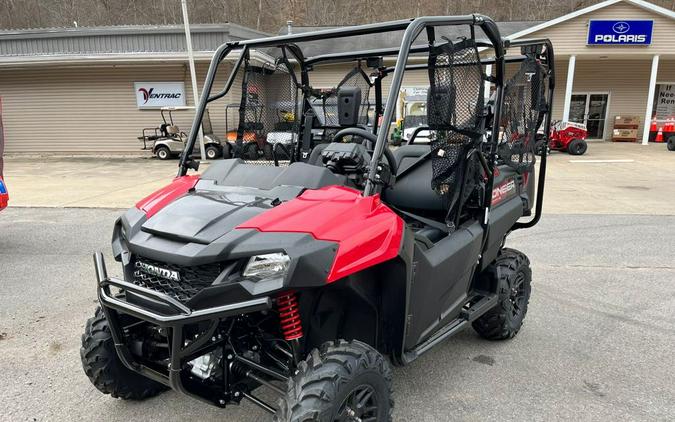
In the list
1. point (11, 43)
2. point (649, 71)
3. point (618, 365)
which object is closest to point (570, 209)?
point (618, 365)

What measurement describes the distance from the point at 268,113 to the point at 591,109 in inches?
836

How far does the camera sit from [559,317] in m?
3.88

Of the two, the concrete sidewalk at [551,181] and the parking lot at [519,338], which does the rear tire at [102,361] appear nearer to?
the parking lot at [519,338]

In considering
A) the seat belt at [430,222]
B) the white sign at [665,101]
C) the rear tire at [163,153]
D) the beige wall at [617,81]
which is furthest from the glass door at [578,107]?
the seat belt at [430,222]

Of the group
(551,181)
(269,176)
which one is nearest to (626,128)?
(551,181)

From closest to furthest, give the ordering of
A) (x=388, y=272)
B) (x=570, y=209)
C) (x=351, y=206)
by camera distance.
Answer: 1. (x=351, y=206)
2. (x=388, y=272)
3. (x=570, y=209)

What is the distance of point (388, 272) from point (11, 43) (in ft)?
67.1

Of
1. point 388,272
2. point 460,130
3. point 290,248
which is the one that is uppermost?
point 460,130

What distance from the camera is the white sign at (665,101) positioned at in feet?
68.2

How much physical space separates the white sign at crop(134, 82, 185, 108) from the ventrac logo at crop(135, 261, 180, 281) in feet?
56.0

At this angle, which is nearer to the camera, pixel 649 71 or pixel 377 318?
pixel 377 318

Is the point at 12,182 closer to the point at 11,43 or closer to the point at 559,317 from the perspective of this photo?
the point at 11,43

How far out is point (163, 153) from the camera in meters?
16.4

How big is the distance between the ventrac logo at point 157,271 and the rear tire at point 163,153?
15.2 meters
